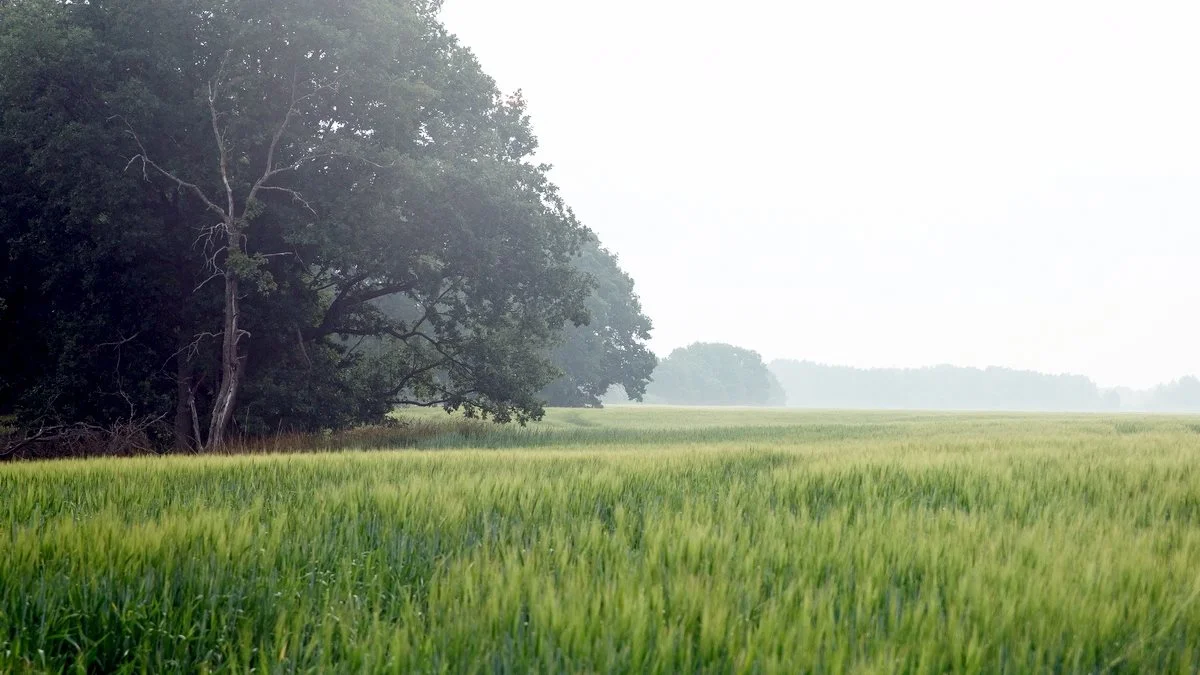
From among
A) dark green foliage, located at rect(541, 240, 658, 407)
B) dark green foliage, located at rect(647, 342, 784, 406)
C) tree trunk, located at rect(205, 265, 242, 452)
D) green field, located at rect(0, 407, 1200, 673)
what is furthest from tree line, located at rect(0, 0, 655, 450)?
dark green foliage, located at rect(647, 342, 784, 406)

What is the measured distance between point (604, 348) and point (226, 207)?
39876 millimetres

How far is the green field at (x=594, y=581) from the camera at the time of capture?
241 centimetres

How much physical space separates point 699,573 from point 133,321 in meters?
19.8

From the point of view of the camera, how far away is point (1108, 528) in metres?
4.61

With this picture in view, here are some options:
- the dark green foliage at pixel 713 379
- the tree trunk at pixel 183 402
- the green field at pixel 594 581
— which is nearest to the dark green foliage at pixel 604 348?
the tree trunk at pixel 183 402

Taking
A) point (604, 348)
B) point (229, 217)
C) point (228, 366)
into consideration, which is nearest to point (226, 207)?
point (229, 217)

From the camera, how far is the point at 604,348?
56.5 meters

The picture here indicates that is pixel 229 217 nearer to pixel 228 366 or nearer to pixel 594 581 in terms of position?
pixel 228 366

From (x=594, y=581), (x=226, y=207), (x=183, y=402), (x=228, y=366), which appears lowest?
(x=594, y=581)

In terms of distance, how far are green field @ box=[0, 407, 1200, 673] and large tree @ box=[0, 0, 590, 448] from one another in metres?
12.4

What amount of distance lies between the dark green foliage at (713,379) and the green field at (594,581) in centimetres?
12603

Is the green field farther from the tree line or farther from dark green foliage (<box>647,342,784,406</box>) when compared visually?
dark green foliage (<box>647,342,784,406</box>)

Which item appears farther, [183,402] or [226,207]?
[183,402]

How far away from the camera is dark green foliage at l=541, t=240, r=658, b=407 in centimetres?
5575
